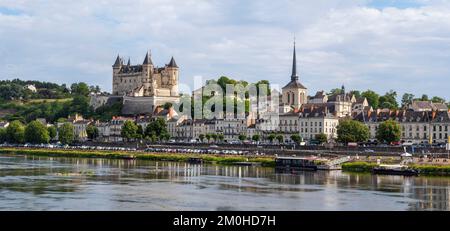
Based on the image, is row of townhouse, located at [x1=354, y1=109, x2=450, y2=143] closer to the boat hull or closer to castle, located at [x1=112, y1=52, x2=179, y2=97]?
the boat hull

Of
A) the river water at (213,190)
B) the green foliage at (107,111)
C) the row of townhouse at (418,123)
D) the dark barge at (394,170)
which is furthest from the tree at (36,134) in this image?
the dark barge at (394,170)

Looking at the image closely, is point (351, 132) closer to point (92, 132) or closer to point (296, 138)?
point (296, 138)

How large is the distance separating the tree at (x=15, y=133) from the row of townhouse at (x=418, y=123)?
1795 inches

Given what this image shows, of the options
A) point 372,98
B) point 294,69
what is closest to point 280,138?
point 294,69

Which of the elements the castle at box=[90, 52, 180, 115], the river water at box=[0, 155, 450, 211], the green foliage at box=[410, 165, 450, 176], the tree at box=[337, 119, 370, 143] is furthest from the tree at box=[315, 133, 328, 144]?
the castle at box=[90, 52, 180, 115]

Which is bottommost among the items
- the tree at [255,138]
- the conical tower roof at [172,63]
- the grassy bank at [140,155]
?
the grassy bank at [140,155]

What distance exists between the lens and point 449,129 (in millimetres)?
70000

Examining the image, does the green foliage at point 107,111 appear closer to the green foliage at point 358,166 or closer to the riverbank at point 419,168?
the green foliage at point 358,166

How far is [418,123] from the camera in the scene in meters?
73.4

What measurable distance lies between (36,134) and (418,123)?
48.6 m

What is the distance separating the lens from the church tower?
318 feet

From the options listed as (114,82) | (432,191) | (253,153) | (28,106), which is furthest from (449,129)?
(28,106)

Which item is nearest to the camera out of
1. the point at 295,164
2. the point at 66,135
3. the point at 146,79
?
the point at 295,164

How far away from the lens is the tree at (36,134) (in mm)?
97250
